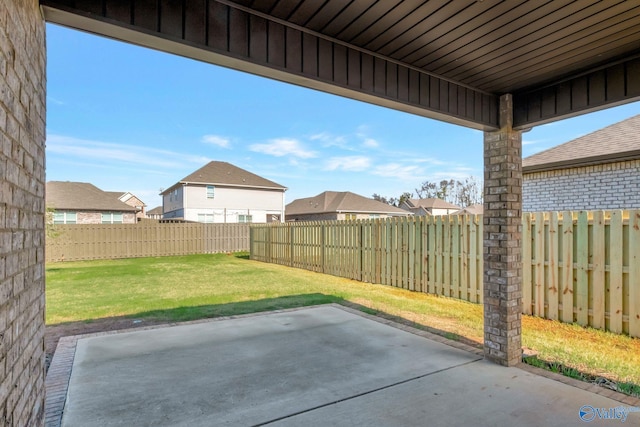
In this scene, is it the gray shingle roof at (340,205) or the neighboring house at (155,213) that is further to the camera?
the neighboring house at (155,213)

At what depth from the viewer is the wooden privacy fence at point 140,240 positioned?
15.1 metres

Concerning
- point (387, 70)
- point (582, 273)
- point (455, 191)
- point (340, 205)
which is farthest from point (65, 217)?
point (455, 191)

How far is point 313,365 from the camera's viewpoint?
369 centimetres

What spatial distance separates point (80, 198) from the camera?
23047mm

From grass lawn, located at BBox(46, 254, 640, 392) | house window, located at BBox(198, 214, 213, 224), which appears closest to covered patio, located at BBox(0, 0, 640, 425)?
grass lawn, located at BBox(46, 254, 640, 392)

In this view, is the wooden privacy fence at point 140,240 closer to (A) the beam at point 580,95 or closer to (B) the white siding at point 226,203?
(B) the white siding at point 226,203

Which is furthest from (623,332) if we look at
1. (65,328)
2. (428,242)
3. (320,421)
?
(65,328)

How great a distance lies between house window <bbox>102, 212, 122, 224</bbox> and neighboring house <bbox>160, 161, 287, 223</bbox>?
12.3 ft

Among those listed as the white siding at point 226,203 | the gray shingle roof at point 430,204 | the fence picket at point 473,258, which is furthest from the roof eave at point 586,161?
the gray shingle roof at point 430,204

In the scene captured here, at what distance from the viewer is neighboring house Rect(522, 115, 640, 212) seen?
754cm

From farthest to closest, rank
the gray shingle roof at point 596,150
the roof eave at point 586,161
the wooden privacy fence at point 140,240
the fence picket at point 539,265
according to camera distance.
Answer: the wooden privacy fence at point 140,240
the gray shingle roof at point 596,150
the roof eave at point 586,161
the fence picket at point 539,265

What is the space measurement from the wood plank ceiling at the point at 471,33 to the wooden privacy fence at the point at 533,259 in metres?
2.45

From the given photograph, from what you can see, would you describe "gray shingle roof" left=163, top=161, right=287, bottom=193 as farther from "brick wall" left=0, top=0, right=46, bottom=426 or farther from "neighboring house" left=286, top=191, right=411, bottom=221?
"brick wall" left=0, top=0, right=46, bottom=426

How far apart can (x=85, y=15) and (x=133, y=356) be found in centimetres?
347
